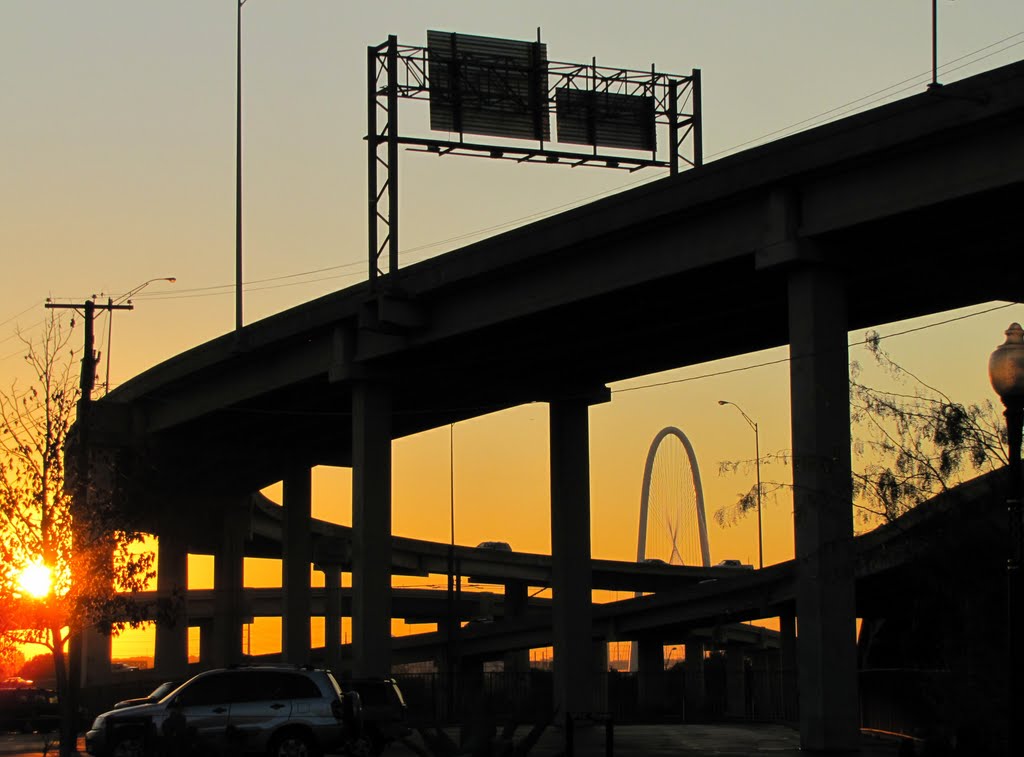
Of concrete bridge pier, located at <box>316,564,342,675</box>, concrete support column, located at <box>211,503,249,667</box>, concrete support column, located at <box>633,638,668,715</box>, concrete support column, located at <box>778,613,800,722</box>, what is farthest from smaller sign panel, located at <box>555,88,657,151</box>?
concrete bridge pier, located at <box>316,564,342,675</box>

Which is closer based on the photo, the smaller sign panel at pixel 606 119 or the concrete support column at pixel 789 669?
the smaller sign panel at pixel 606 119

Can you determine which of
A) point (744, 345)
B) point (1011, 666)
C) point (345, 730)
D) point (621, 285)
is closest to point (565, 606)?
point (744, 345)

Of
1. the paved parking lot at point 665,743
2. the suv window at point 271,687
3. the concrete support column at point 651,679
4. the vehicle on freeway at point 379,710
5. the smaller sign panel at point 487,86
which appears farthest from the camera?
the concrete support column at point 651,679

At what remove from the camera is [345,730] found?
29.5 m

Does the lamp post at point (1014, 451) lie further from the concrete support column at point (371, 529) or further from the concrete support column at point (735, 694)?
the concrete support column at point (735, 694)

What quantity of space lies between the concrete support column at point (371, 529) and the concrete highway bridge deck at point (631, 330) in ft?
0.21

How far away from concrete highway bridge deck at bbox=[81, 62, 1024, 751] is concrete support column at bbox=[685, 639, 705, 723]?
18.4 m

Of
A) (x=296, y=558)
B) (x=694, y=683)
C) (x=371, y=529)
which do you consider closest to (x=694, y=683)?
(x=694, y=683)

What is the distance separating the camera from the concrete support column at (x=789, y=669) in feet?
210

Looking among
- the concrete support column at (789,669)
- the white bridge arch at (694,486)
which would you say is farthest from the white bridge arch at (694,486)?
the concrete support column at (789,669)

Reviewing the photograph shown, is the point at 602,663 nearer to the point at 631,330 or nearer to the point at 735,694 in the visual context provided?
the point at 735,694

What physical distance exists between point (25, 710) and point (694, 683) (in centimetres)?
4117

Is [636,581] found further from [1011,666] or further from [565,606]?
[1011,666]

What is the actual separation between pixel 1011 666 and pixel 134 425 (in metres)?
49.6
